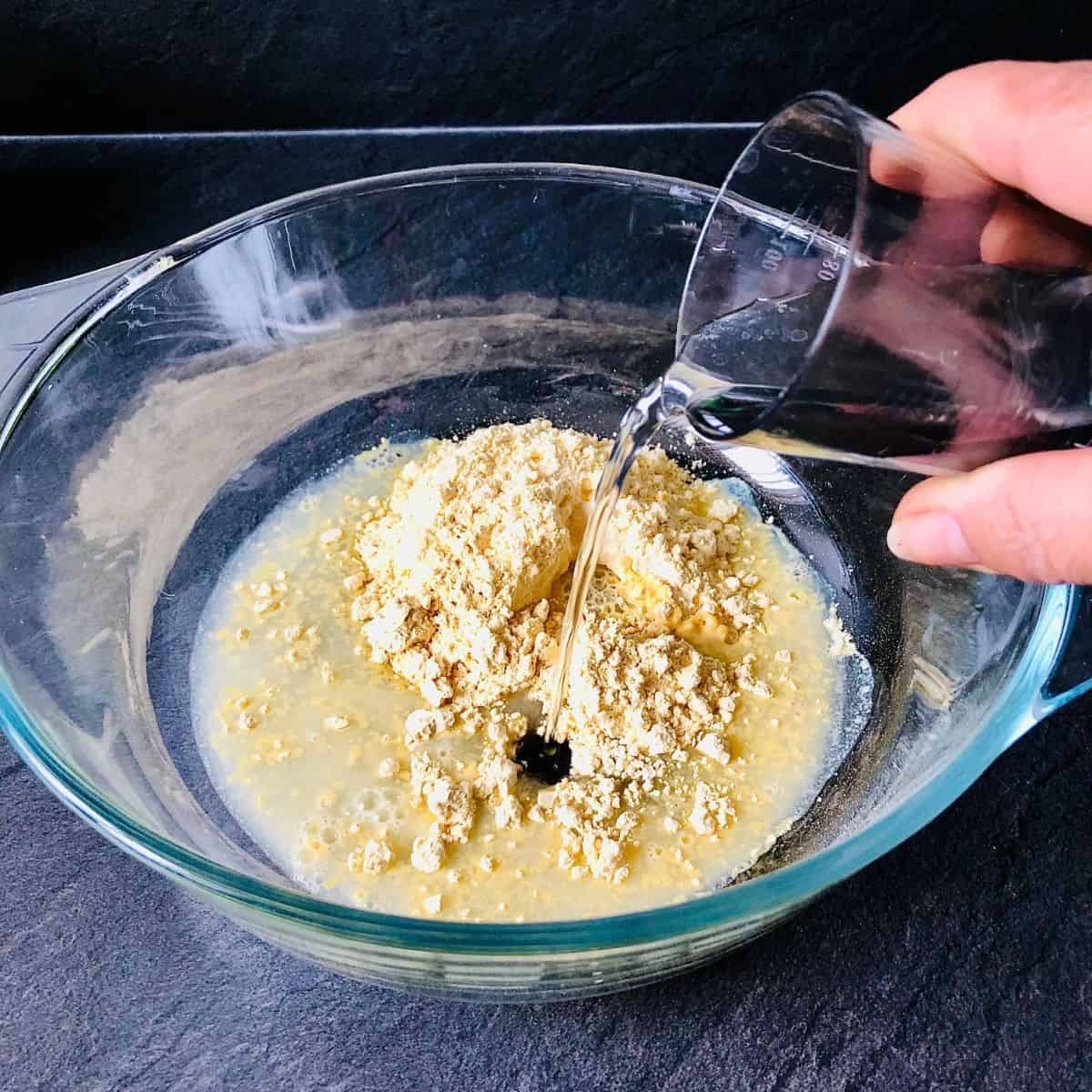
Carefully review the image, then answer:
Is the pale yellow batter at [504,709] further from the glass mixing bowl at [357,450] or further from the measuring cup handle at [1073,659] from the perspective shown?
the measuring cup handle at [1073,659]

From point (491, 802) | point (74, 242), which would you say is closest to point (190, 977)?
point (491, 802)

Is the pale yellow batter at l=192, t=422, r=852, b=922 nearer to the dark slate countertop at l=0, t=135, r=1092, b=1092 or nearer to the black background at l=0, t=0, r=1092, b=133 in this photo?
the dark slate countertop at l=0, t=135, r=1092, b=1092

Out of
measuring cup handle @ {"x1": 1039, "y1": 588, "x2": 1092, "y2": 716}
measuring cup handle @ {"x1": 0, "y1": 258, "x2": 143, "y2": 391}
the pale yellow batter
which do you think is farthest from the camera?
measuring cup handle @ {"x1": 0, "y1": 258, "x2": 143, "y2": 391}

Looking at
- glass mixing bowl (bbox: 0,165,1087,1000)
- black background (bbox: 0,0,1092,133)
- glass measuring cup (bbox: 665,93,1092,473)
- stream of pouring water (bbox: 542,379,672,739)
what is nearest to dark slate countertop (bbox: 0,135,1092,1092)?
glass mixing bowl (bbox: 0,165,1087,1000)

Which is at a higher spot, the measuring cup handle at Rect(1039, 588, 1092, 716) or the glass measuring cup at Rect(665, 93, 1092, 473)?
the glass measuring cup at Rect(665, 93, 1092, 473)

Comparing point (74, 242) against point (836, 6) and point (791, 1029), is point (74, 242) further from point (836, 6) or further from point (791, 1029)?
point (791, 1029)

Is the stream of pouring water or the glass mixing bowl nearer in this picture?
the glass mixing bowl

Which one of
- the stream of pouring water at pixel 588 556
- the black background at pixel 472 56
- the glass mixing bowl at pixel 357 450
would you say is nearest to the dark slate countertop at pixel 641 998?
the glass mixing bowl at pixel 357 450
